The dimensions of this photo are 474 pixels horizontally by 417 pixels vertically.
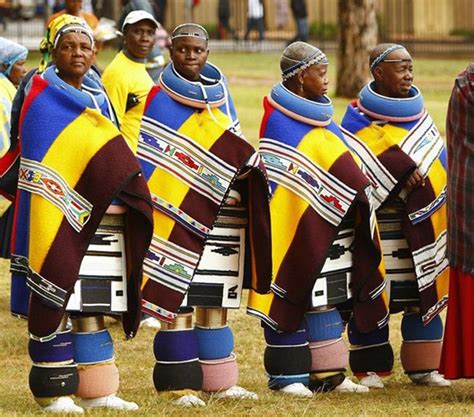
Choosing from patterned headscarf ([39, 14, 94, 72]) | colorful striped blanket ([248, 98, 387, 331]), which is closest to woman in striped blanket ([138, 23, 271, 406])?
colorful striped blanket ([248, 98, 387, 331])

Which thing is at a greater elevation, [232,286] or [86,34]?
[86,34]

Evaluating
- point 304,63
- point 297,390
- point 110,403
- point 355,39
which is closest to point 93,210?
point 110,403

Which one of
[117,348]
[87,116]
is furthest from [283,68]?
[117,348]

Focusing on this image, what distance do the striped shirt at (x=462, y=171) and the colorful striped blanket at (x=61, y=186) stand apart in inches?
69.5

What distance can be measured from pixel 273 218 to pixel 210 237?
16.5 inches

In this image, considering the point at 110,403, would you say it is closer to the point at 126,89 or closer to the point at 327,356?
the point at 327,356

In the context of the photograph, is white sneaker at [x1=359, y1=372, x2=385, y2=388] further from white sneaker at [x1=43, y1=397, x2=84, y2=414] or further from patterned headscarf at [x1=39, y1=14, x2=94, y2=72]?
patterned headscarf at [x1=39, y1=14, x2=94, y2=72]

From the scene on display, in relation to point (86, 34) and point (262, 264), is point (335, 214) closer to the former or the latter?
point (262, 264)

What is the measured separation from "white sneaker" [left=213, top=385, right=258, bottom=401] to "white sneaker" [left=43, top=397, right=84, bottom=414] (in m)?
0.93

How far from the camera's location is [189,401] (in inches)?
324

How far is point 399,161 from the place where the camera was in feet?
29.1

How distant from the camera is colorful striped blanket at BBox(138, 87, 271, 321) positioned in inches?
321

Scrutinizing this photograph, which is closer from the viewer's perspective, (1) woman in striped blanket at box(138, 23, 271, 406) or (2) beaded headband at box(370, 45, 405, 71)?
(1) woman in striped blanket at box(138, 23, 271, 406)

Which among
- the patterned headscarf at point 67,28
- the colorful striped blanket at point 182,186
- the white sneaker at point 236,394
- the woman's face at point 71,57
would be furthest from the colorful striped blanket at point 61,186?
the white sneaker at point 236,394
